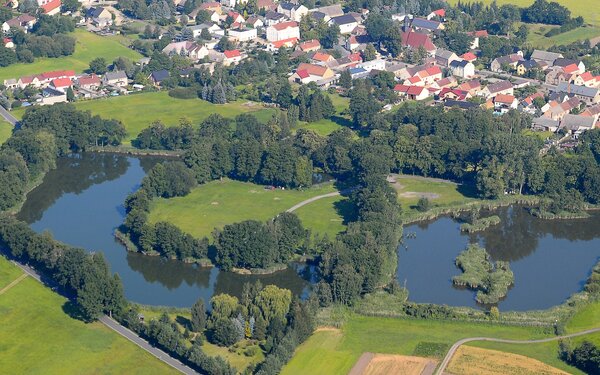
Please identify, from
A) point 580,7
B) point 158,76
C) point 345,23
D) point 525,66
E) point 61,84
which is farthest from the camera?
point 580,7

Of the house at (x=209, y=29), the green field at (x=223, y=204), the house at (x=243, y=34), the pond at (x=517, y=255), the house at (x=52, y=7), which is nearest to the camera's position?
the pond at (x=517, y=255)

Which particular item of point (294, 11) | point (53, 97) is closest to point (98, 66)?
point (53, 97)

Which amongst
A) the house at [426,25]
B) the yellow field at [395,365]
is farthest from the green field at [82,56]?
the yellow field at [395,365]

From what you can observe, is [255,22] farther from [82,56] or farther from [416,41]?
[82,56]

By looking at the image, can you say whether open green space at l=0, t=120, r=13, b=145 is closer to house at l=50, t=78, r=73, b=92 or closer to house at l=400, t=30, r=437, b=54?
house at l=50, t=78, r=73, b=92

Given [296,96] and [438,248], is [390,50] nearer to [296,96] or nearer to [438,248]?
[296,96]

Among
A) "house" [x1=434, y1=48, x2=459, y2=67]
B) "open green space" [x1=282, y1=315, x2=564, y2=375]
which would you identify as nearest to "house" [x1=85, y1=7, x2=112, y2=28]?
"house" [x1=434, y1=48, x2=459, y2=67]

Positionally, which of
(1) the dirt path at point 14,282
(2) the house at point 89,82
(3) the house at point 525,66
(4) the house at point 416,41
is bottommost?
(2) the house at point 89,82

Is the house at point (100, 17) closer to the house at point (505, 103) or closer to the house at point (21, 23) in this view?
the house at point (21, 23)
